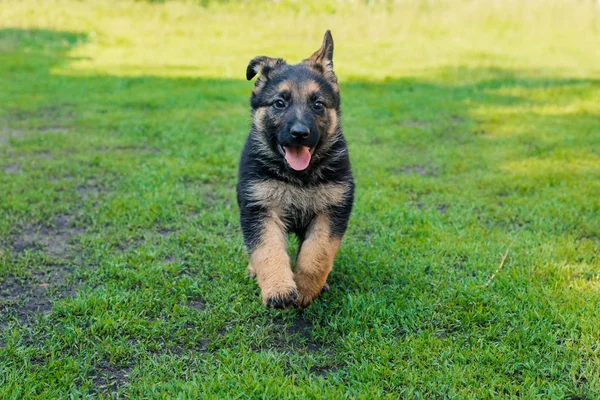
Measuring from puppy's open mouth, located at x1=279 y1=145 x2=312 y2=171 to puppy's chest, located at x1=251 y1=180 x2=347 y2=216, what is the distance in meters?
0.17

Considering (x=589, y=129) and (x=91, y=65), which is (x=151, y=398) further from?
(x=91, y=65)

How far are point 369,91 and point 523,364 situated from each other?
8603 mm

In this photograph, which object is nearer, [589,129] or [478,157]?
[478,157]

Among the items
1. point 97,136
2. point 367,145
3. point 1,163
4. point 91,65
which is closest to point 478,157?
point 367,145

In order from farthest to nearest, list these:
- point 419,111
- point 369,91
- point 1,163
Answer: point 369,91 < point 419,111 < point 1,163

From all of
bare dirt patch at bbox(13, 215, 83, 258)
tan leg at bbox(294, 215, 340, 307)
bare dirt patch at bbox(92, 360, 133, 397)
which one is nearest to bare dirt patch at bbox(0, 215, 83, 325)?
bare dirt patch at bbox(13, 215, 83, 258)

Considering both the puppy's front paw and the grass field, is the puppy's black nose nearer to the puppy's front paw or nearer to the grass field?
the puppy's front paw

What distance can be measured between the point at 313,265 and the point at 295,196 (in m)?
0.49

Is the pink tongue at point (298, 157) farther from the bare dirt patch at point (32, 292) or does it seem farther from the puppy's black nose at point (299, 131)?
the bare dirt patch at point (32, 292)

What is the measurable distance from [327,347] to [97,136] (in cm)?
594

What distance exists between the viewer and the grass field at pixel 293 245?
10.7 feet

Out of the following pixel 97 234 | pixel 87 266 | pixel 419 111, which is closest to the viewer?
pixel 87 266

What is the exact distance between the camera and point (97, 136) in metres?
8.41

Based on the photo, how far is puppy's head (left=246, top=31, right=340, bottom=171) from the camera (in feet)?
13.0
